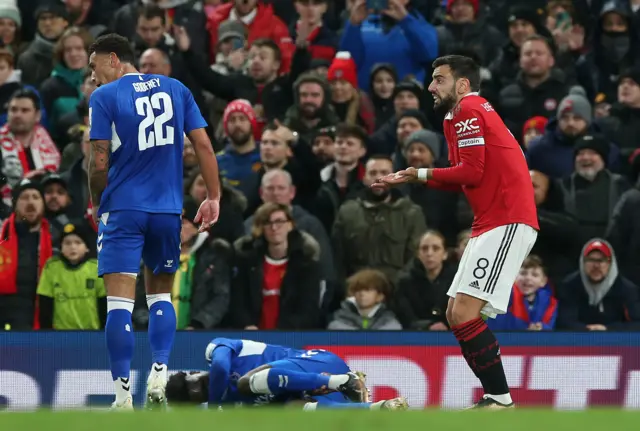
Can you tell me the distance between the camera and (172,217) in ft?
28.2

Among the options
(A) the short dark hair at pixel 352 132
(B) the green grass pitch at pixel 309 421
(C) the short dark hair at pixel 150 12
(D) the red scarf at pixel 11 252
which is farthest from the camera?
(C) the short dark hair at pixel 150 12

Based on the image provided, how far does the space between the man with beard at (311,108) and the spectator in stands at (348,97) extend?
0.79ft

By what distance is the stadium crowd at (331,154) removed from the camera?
11.4 metres

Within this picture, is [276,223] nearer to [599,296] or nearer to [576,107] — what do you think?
[599,296]

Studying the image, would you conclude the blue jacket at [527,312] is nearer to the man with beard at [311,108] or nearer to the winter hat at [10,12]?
the man with beard at [311,108]

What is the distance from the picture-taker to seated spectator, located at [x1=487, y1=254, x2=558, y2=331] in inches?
439

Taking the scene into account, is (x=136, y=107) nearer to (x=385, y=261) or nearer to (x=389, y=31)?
(x=385, y=261)

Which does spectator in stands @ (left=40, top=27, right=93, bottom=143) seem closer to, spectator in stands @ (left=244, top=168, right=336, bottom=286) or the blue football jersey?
spectator in stands @ (left=244, top=168, right=336, bottom=286)

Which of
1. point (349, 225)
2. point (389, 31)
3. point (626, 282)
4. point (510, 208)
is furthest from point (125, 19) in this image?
point (510, 208)

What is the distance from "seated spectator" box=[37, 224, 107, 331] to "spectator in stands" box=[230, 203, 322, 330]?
106cm

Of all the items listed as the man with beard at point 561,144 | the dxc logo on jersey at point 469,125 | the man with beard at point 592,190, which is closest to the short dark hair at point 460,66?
the dxc logo on jersey at point 469,125

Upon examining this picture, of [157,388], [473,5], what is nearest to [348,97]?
[473,5]

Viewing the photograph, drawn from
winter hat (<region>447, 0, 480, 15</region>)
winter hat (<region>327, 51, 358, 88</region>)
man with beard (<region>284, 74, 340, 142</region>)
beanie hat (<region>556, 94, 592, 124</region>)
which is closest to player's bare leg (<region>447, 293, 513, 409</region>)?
beanie hat (<region>556, 94, 592, 124</region>)

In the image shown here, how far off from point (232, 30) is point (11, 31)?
7.31 feet
